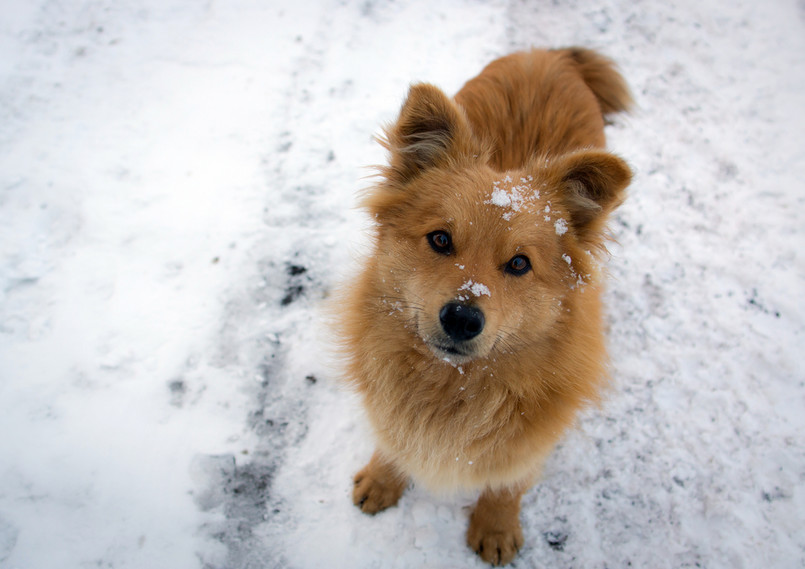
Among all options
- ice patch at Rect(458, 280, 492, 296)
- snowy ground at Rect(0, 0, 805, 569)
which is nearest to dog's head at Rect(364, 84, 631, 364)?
ice patch at Rect(458, 280, 492, 296)

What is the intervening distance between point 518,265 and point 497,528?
5.73ft

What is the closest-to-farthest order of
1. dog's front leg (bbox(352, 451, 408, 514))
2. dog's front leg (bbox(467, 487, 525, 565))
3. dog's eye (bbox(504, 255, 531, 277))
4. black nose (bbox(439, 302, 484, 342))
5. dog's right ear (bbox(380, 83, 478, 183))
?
black nose (bbox(439, 302, 484, 342)) < dog's eye (bbox(504, 255, 531, 277)) < dog's right ear (bbox(380, 83, 478, 183)) < dog's front leg (bbox(467, 487, 525, 565)) < dog's front leg (bbox(352, 451, 408, 514))

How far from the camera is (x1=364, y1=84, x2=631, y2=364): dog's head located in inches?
78.4

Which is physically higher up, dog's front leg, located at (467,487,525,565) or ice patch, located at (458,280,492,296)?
ice patch, located at (458,280,492,296)

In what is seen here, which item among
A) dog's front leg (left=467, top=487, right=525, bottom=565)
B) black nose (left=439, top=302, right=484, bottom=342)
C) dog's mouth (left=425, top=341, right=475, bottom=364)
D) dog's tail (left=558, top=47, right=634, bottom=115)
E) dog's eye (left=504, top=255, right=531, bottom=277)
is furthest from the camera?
dog's tail (left=558, top=47, right=634, bottom=115)

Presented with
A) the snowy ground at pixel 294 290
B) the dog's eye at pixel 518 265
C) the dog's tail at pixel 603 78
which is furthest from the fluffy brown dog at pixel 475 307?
the dog's tail at pixel 603 78

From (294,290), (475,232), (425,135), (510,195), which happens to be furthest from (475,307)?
(294,290)

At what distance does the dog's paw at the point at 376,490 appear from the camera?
9.25 feet

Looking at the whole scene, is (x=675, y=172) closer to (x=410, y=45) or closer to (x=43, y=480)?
(x=410, y=45)

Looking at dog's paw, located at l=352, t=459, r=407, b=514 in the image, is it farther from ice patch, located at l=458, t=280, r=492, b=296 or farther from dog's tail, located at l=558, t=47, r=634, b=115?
dog's tail, located at l=558, t=47, r=634, b=115

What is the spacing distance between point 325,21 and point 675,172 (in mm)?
4378

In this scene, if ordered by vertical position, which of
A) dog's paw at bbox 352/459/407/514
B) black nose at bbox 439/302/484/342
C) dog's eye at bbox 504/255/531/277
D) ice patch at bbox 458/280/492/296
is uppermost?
ice patch at bbox 458/280/492/296

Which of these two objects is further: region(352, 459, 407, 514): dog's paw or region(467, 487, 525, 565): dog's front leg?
region(352, 459, 407, 514): dog's paw

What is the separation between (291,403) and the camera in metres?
3.15
